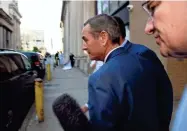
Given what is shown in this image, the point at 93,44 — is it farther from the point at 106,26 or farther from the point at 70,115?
the point at 70,115

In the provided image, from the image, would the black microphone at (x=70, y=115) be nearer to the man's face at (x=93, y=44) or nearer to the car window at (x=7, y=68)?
the man's face at (x=93, y=44)

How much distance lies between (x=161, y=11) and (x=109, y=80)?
32.3 inches

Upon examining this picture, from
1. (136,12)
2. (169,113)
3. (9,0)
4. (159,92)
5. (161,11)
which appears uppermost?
(9,0)

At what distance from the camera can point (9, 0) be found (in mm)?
72062

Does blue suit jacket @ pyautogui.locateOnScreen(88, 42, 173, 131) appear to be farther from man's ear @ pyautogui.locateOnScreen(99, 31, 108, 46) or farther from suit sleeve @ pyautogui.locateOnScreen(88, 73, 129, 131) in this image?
man's ear @ pyautogui.locateOnScreen(99, 31, 108, 46)

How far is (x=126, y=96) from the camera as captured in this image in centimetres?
207

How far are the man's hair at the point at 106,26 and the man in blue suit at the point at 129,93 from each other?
4.2 inches

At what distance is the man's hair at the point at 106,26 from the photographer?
2.49 metres

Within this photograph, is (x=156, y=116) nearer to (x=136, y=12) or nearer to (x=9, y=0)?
(x=136, y=12)

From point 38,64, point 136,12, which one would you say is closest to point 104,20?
point 136,12

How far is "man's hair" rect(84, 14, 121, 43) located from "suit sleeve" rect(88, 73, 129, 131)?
51 cm

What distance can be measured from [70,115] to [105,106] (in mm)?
218

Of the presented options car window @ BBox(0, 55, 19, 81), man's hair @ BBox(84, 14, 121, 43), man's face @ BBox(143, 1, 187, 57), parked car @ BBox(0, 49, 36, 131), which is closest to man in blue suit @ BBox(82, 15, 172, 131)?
man's hair @ BBox(84, 14, 121, 43)

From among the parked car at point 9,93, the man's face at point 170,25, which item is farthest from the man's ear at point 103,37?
the parked car at point 9,93
